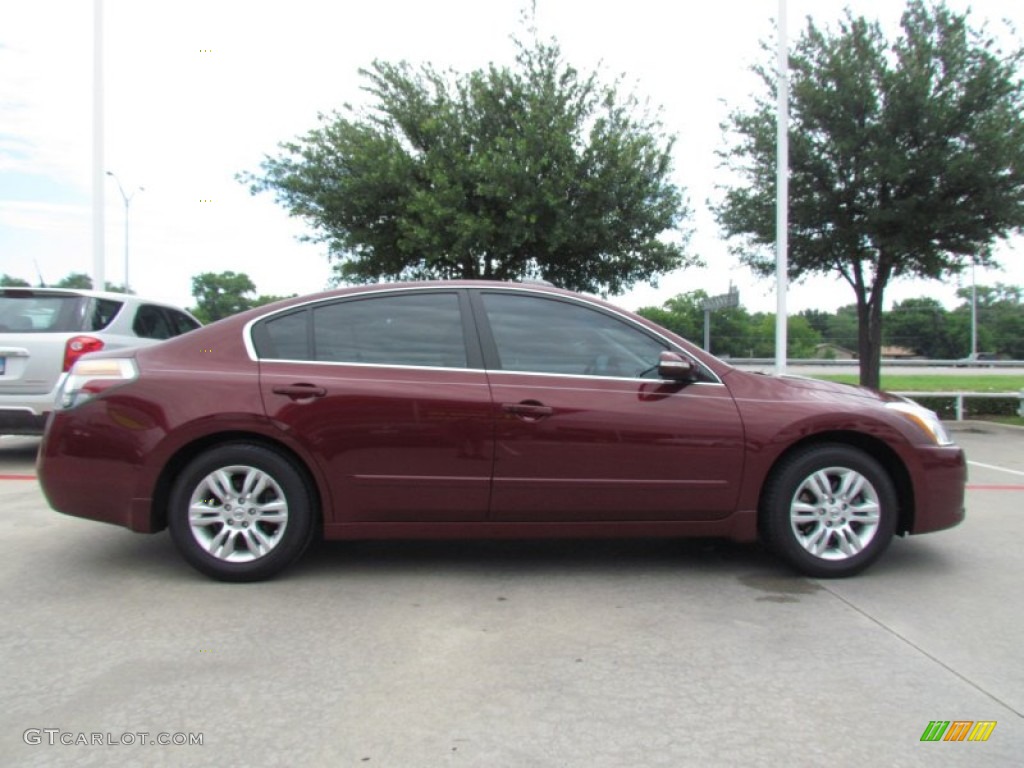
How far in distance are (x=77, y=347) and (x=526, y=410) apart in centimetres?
533

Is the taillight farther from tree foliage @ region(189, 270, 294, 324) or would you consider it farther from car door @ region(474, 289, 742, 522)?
tree foliage @ region(189, 270, 294, 324)

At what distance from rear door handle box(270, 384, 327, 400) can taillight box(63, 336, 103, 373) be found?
4267 mm

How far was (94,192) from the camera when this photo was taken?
44.3 feet

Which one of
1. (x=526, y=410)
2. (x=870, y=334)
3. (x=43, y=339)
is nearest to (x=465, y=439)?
(x=526, y=410)

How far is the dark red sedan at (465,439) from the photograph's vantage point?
396 centimetres

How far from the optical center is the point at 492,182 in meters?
12.0

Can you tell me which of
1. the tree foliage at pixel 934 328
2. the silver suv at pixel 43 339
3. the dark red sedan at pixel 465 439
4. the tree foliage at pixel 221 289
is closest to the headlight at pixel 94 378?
the dark red sedan at pixel 465 439

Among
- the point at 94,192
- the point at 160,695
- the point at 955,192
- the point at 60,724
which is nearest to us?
the point at 60,724

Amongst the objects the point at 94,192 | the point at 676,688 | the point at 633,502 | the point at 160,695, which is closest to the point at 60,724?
the point at 160,695

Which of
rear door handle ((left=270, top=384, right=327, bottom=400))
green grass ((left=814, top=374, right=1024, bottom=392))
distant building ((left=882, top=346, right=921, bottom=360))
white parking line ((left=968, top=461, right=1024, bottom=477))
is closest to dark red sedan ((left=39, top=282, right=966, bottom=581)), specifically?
rear door handle ((left=270, top=384, right=327, bottom=400))

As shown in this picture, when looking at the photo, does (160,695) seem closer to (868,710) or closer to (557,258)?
A: (868,710)

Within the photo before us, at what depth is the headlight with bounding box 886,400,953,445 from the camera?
4.30m

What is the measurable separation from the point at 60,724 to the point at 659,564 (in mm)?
3130

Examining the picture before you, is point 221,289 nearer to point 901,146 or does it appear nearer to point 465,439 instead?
point 901,146
